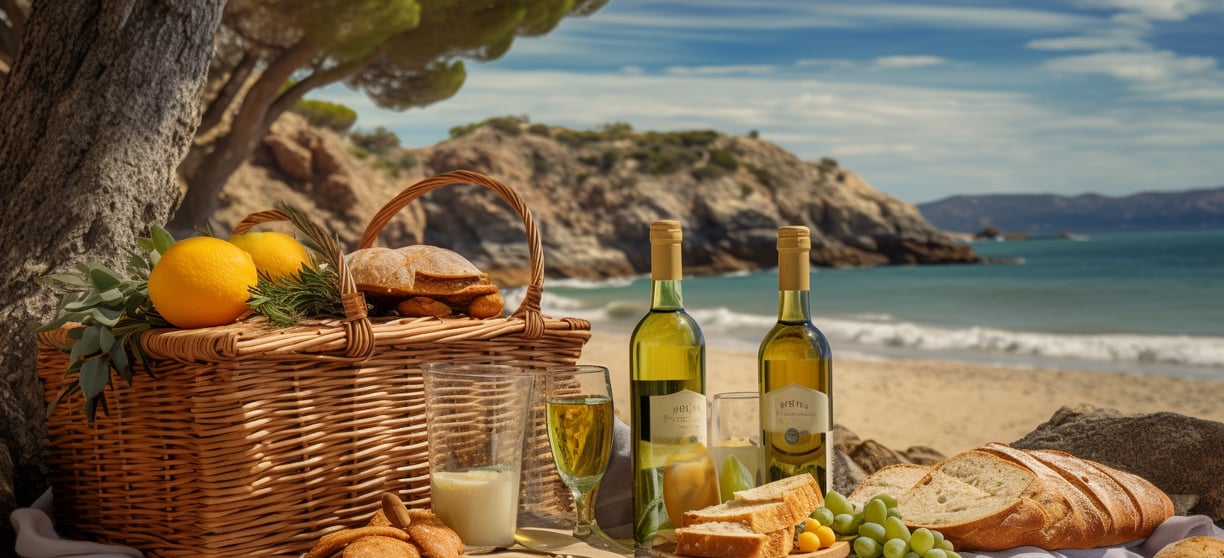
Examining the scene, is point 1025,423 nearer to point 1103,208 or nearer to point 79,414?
point 79,414

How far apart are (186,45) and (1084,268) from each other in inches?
1608

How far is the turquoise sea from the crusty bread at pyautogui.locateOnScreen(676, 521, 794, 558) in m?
13.0

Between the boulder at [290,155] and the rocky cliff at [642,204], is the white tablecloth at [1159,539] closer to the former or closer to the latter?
the boulder at [290,155]

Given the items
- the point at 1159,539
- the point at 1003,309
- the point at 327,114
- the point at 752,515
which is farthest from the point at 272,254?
the point at 327,114

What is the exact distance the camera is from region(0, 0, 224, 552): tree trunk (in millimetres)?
2236

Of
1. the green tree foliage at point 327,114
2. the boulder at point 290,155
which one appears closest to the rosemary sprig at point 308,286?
the boulder at point 290,155

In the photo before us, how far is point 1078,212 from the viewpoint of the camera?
77.4 meters

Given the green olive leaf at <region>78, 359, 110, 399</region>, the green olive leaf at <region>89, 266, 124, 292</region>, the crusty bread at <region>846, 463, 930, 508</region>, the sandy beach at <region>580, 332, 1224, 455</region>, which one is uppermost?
the green olive leaf at <region>89, 266, 124, 292</region>

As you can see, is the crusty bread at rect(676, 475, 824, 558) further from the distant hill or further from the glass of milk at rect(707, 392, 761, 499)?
the distant hill

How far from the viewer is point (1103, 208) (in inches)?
3049

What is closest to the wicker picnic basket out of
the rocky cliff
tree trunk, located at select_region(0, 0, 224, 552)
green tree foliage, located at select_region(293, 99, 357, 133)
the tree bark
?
tree trunk, located at select_region(0, 0, 224, 552)

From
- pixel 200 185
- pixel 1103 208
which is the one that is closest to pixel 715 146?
pixel 200 185

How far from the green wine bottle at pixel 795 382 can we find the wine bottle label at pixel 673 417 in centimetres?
13

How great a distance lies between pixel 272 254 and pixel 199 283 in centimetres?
28
